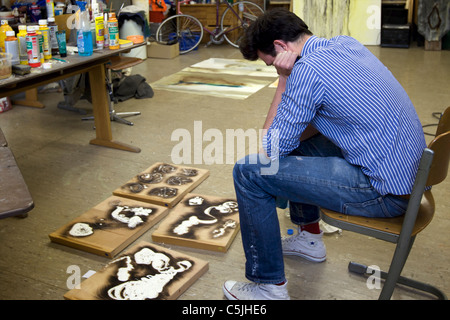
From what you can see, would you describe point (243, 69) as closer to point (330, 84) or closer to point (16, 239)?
point (16, 239)

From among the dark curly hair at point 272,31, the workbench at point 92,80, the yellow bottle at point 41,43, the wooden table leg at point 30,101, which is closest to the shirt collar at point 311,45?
the dark curly hair at point 272,31

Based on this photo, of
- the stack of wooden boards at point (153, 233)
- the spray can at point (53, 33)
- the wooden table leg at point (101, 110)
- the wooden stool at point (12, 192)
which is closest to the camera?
the wooden stool at point (12, 192)

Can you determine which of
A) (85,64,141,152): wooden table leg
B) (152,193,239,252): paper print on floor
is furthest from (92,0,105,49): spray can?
(152,193,239,252): paper print on floor

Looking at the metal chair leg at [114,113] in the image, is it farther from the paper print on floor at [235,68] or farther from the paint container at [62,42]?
the paper print on floor at [235,68]

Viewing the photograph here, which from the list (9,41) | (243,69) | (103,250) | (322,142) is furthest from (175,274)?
(243,69)

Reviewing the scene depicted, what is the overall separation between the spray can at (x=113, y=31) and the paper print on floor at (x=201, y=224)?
1289mm

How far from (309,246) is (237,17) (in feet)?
17.9

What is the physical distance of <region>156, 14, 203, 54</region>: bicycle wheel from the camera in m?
7.14

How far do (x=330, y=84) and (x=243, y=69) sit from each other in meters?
4.48

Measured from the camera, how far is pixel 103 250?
246 centimetres

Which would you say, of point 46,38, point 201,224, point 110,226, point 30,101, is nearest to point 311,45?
point 201,224

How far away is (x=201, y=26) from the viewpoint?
709cm

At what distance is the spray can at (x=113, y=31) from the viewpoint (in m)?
3.46
